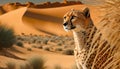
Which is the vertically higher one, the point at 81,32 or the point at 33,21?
the point at 81,32

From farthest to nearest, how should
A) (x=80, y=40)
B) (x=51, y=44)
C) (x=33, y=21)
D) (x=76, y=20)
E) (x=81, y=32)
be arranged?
(x=33, y=21) → (x=51, y=44) → (x=76, y=20) → (x=81, y=32) → (x=80, y=40)

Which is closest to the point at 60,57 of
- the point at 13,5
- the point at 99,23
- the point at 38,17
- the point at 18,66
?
the point at 18,66

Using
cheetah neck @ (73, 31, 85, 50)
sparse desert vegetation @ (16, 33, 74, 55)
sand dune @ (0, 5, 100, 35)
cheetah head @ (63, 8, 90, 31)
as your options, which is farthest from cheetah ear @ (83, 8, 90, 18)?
sand dune @ (0, 5, 100, 35)

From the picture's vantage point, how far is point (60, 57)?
2762cm

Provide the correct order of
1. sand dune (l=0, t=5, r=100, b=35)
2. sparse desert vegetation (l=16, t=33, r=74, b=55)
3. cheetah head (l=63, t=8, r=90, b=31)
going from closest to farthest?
cheetah head (l=63, t=8, r=90, b=31) < sparse desert vegetation (l=16, t=33, r=74, b=55) < sand dune (l=0, t=5, r=100, b=35)

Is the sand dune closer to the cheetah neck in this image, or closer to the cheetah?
the cheetah

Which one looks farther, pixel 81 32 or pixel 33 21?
pixel 33 21

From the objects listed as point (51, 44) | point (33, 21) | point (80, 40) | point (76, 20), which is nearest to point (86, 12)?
point (76, 20)

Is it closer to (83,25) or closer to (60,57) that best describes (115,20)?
(83,25)

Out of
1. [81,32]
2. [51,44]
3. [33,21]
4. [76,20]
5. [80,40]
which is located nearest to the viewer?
[80,40]

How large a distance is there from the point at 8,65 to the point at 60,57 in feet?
32.0

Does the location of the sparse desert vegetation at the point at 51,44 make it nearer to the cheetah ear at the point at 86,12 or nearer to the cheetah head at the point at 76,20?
the cheetah head at the point at 76,20

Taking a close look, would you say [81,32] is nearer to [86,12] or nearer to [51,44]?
[86,12]

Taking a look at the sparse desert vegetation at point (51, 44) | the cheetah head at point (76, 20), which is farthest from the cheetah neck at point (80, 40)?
the sparse desert vegetation at point (51, 44)
